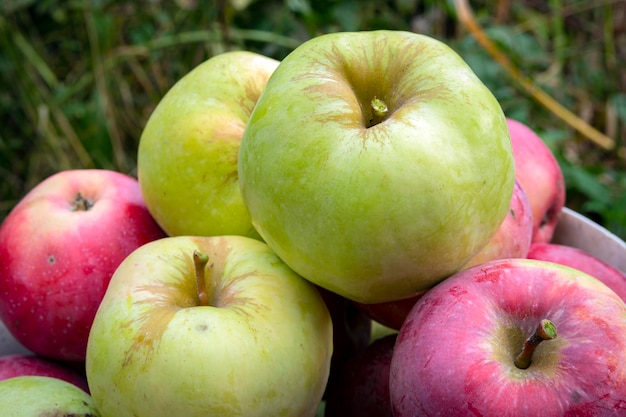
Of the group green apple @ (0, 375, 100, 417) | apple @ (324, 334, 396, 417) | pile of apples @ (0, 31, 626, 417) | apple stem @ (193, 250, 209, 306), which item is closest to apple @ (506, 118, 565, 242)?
pile of apples @ (0, 31, 626, 417)

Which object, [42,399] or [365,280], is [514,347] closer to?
[365,280]

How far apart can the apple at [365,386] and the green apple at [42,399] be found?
1.01 ft

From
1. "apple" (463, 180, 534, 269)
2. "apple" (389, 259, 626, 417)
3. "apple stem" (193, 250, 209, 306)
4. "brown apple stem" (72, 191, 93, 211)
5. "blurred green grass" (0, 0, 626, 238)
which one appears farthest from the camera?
"blurred green grass" (0, 0, 626, 238)

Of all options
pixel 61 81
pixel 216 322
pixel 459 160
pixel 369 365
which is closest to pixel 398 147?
pixel 459 160

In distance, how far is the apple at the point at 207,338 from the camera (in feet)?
2.14

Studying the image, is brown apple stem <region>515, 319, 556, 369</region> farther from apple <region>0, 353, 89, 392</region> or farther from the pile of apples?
apple <region>0, 353, 89, 392</region>

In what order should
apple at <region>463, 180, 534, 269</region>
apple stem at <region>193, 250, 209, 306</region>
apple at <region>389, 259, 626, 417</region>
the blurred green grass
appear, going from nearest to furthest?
apple at <region>389, 259, 626, 417</region>
apple stem at <region>193, 250, 209, 306</region>
apple at <region>463, 180, 534, 269</region>
the blurred green grass

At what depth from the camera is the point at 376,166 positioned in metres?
0.64

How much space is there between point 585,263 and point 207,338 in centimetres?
53

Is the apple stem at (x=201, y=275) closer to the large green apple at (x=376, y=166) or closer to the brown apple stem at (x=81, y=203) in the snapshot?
the large green apple at (x=376, y=166)

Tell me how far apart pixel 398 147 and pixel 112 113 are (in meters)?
1.56

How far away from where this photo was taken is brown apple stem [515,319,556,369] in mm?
598

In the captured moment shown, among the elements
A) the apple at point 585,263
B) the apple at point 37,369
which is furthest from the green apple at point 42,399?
the apple at point 585,263

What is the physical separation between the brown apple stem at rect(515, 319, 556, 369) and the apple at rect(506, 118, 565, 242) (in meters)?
0.45
